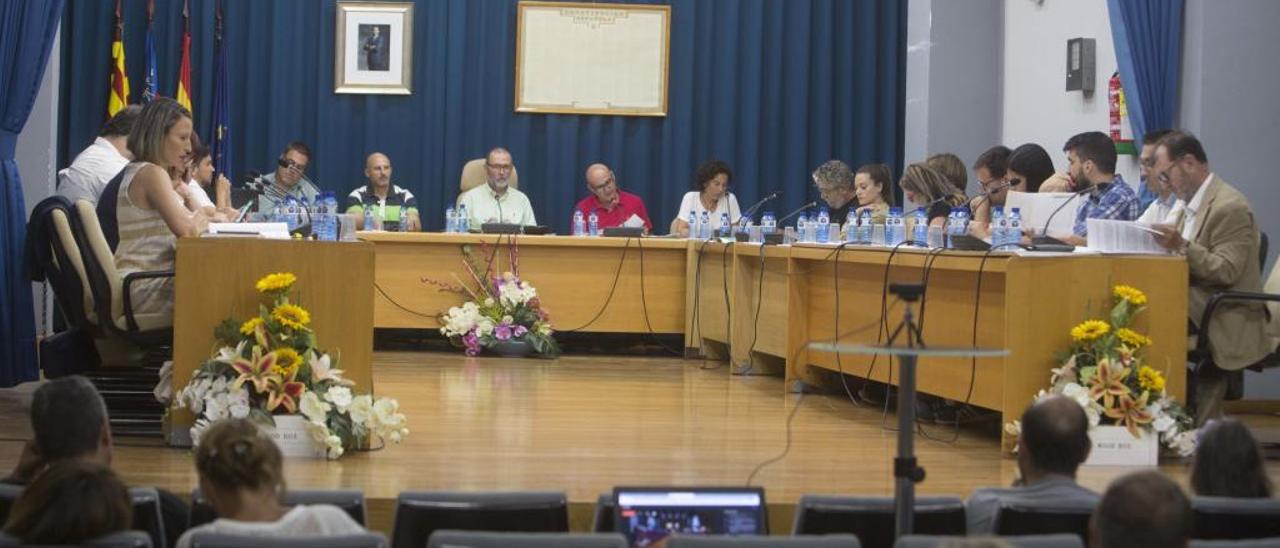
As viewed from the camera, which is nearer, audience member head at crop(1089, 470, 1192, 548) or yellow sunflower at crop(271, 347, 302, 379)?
audience member head at crop(1089, 470, 1192, 548)

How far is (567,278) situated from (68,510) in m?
6.60

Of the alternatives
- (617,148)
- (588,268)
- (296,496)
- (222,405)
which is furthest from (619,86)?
(296,496)

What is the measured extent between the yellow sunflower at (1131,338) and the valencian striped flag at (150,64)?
651 centimetres

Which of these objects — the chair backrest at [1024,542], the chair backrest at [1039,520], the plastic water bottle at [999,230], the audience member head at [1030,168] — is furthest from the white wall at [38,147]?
the chair backrest at [1024,542]

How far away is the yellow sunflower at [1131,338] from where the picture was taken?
496 centimetres

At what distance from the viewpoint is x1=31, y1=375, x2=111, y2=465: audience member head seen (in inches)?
114

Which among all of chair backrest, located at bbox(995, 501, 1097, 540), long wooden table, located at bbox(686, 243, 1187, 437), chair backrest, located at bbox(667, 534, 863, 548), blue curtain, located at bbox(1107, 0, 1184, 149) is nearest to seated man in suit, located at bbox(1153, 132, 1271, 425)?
long wooden table, located at bbox(686, 243, 1187, 437)

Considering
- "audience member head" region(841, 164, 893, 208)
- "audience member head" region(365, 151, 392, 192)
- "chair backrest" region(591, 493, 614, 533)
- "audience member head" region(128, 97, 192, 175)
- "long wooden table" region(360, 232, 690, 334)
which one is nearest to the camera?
"chair backrest" region(591, 493, 614, 533)

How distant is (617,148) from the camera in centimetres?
1088

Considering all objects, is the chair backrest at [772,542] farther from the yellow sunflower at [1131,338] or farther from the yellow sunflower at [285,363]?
the yellow sunflower at [1131,338]

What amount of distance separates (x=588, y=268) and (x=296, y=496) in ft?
20.2

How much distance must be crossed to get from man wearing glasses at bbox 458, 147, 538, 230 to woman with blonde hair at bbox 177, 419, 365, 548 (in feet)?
22.8

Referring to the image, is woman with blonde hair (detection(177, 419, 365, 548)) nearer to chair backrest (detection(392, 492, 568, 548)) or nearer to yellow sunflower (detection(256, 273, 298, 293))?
chair backrest (detection(392, 492, 568, 548))

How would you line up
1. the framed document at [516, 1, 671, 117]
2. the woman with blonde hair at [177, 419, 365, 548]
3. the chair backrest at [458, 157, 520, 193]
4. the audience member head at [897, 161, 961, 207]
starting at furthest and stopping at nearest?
the framed document at [516, 1, 671, 117] < the chair backrest at [458, 157, 520, 193] < the audience member head at [897, 161, 961, 207] < the woman with blonde hair at [177, 419, 365, 548]
